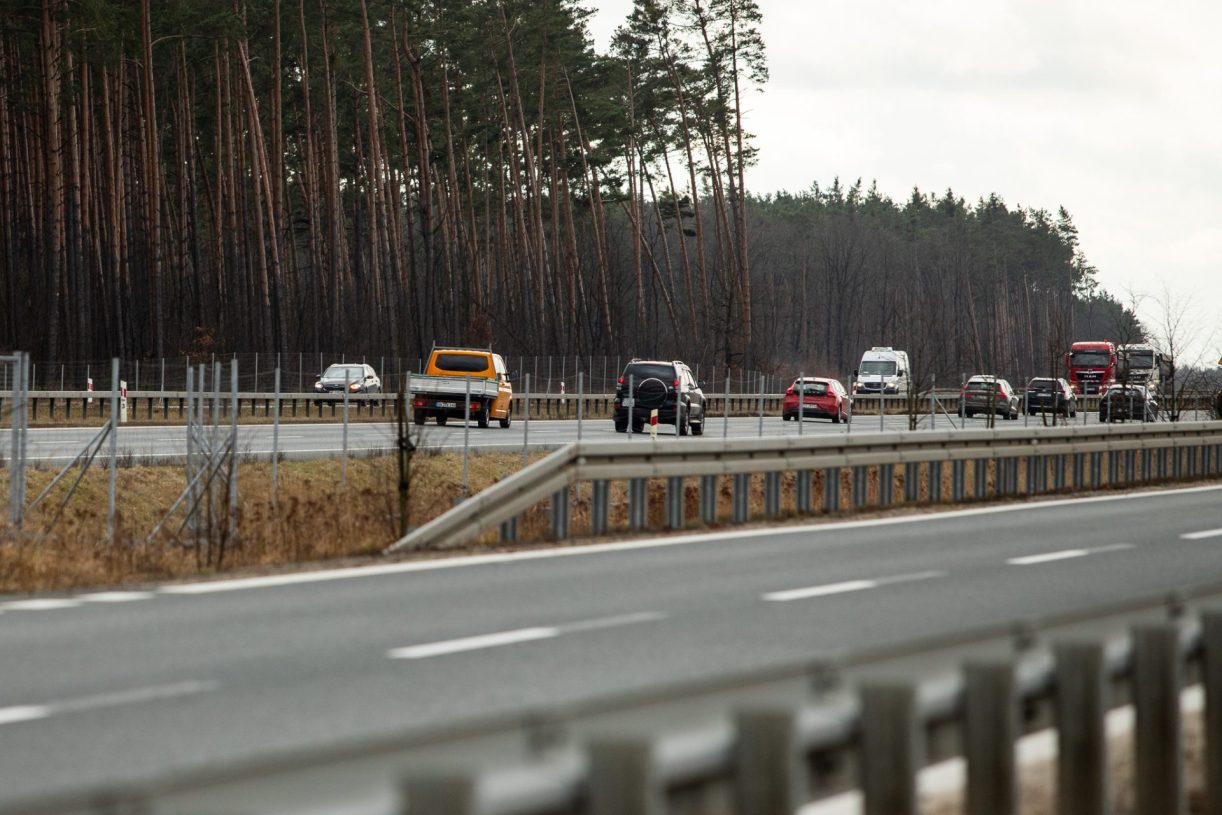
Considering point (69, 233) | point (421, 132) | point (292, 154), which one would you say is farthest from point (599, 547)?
point (292, 154)

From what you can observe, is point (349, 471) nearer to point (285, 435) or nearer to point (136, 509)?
point (136, 509)

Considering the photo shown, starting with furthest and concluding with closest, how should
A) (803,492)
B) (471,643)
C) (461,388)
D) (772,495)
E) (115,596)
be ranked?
(461,388) < (803,492) < (772,495) < (115,596) < (471,643)

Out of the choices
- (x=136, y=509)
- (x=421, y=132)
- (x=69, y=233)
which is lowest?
(x=136, y=509)

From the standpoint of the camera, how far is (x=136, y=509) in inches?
1013

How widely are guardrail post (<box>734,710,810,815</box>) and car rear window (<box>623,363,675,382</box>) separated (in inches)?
1502

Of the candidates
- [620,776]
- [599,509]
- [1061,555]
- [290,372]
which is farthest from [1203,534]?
[290,372]

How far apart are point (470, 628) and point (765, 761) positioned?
7362 millimetres

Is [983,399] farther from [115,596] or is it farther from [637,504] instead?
[115,596]

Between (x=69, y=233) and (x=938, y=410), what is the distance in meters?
29.7

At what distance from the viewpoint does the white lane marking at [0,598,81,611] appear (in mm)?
12297

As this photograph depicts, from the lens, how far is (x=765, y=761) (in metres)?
4.08

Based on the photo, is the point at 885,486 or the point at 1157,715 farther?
the point at 885,486

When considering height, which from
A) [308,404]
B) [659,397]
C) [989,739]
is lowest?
[989,739]

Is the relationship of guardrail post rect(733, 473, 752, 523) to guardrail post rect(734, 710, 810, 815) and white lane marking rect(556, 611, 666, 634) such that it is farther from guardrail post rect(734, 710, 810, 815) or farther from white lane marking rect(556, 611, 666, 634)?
guardrail post rect(734, 710, 810, 815)
